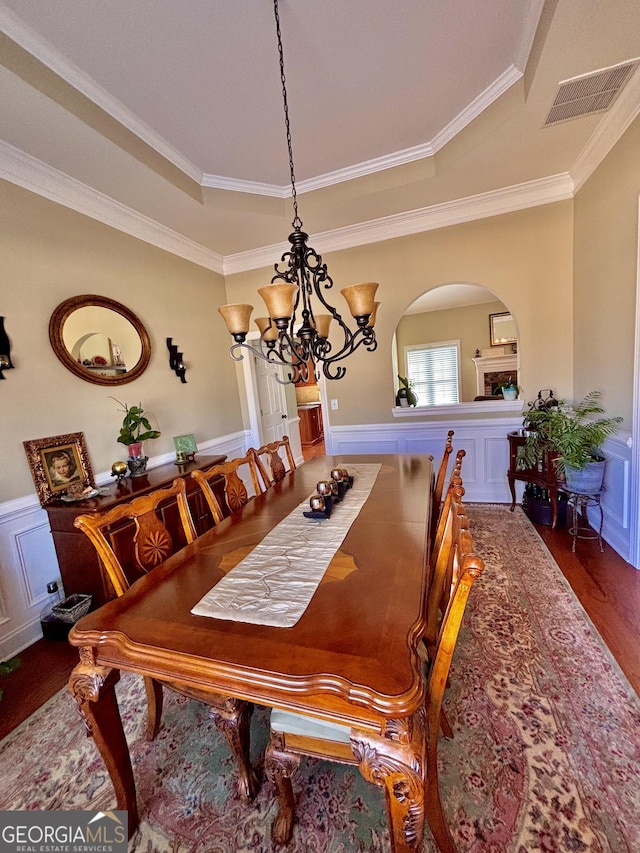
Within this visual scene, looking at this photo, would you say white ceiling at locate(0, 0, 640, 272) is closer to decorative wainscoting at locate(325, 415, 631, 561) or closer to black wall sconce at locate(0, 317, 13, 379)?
black wall sconce at locate(0, 317, 13, 379)

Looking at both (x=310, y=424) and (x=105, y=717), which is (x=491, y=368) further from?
(x=105, y=717)

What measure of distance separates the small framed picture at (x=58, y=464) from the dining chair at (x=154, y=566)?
107 cm

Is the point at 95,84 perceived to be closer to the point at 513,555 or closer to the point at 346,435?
the point at 346,435

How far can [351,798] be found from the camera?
1.19 meters

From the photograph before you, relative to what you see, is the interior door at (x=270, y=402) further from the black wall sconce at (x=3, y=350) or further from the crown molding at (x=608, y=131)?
the crown molding at (x=608, y=131)

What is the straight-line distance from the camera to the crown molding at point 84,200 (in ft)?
6.83

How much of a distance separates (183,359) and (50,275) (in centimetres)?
127

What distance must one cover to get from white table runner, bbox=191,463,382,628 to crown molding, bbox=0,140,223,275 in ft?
8.73

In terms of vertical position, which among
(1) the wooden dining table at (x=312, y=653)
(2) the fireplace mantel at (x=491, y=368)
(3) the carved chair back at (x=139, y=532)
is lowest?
(1) the wooden dining table at (x=312, y=653)

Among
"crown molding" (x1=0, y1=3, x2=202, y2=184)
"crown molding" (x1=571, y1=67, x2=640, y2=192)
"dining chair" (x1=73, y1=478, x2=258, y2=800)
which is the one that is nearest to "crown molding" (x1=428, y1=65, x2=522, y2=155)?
"crown molding" (x1=571, y1=67, x2=640, y2=192)

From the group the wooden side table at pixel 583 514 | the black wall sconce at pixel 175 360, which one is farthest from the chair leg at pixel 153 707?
the wooden side table at pixel 583 514

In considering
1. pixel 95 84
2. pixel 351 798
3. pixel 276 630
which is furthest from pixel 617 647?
pixel 95 84

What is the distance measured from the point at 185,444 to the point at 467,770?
284cm

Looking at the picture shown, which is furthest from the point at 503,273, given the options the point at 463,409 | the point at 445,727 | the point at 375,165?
the point at 445,727
